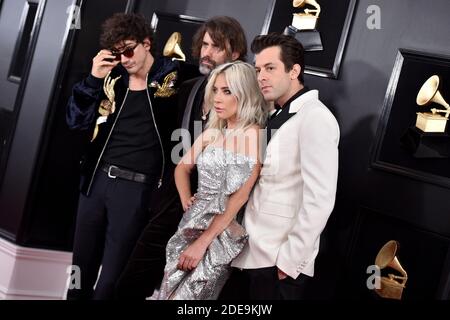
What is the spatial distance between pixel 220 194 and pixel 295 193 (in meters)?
0.31

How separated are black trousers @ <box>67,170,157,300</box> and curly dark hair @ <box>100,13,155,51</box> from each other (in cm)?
65

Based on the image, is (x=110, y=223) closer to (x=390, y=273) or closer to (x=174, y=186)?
(x=174, y=186)

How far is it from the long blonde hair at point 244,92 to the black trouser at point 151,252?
1.40ft

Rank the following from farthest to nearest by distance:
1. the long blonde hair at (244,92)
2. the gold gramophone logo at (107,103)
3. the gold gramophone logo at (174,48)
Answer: the gold gramophone logo at (174,48) → the gold gramophone logo at (107,103) → the long blonde hair at (244,92)

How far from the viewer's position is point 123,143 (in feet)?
11.0

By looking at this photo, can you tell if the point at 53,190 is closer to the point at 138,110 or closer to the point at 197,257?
the point at 138,110

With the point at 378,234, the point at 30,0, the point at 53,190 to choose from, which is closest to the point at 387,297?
the point at 378,234

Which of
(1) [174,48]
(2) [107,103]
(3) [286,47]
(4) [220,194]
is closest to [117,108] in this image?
(2) [107,103]

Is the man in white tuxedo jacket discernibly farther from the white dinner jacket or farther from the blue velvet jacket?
the blue velvet jacket

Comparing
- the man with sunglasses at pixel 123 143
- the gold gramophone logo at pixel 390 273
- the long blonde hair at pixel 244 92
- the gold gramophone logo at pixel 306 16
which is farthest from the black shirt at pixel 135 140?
the gold gramophone logo at pixel 390 273

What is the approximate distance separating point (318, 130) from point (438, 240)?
812mm

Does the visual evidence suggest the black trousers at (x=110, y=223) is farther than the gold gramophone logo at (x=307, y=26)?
No

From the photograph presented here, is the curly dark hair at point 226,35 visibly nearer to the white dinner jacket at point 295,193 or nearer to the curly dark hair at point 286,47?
the curly dark hair at point 286,47

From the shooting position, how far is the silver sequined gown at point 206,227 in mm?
2744
